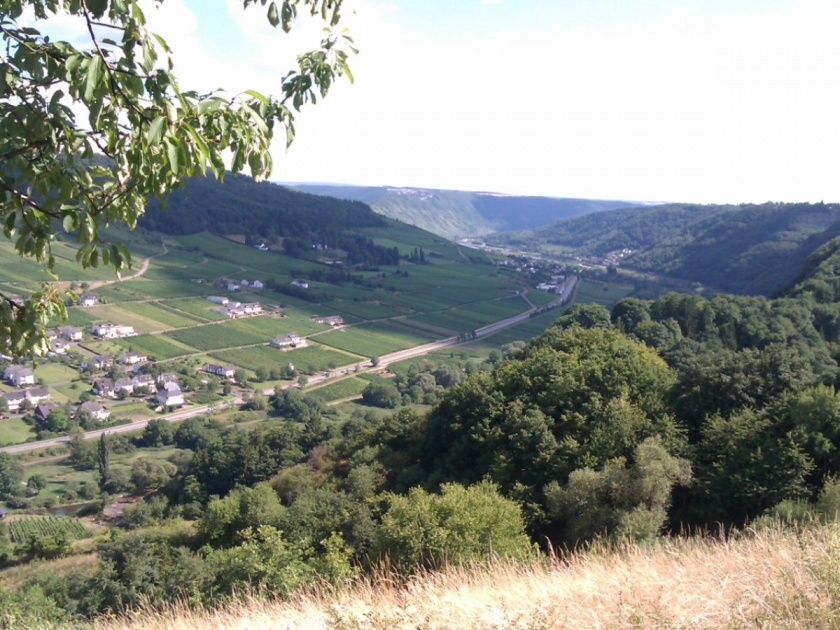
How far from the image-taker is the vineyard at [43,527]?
31938mm

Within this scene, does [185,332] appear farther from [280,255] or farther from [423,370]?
[280,255]

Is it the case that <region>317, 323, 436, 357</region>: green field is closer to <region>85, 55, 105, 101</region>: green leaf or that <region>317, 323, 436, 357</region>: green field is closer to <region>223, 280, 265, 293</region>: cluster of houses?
<region>223, 280, 265, 293</region>: cluster of houses

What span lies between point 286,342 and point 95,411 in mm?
23732

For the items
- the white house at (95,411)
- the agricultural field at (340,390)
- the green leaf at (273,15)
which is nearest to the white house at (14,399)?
the white house at (95,411)

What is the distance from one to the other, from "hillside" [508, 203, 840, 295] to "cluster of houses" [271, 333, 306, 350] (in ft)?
191

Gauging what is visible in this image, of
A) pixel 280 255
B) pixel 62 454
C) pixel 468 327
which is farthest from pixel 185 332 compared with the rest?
pixel 280 255

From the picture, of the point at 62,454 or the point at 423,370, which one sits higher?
the point at 423,370

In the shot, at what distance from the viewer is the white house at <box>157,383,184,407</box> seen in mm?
54594

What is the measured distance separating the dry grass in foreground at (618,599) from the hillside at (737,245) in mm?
A: 85820

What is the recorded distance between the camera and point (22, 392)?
168 ft

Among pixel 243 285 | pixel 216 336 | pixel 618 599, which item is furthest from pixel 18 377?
pixel 618 599

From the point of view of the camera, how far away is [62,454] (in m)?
46.2

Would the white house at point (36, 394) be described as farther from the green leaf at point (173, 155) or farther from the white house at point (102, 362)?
the green leaf at point (173, 155)

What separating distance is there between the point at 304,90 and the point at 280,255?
118248mm
